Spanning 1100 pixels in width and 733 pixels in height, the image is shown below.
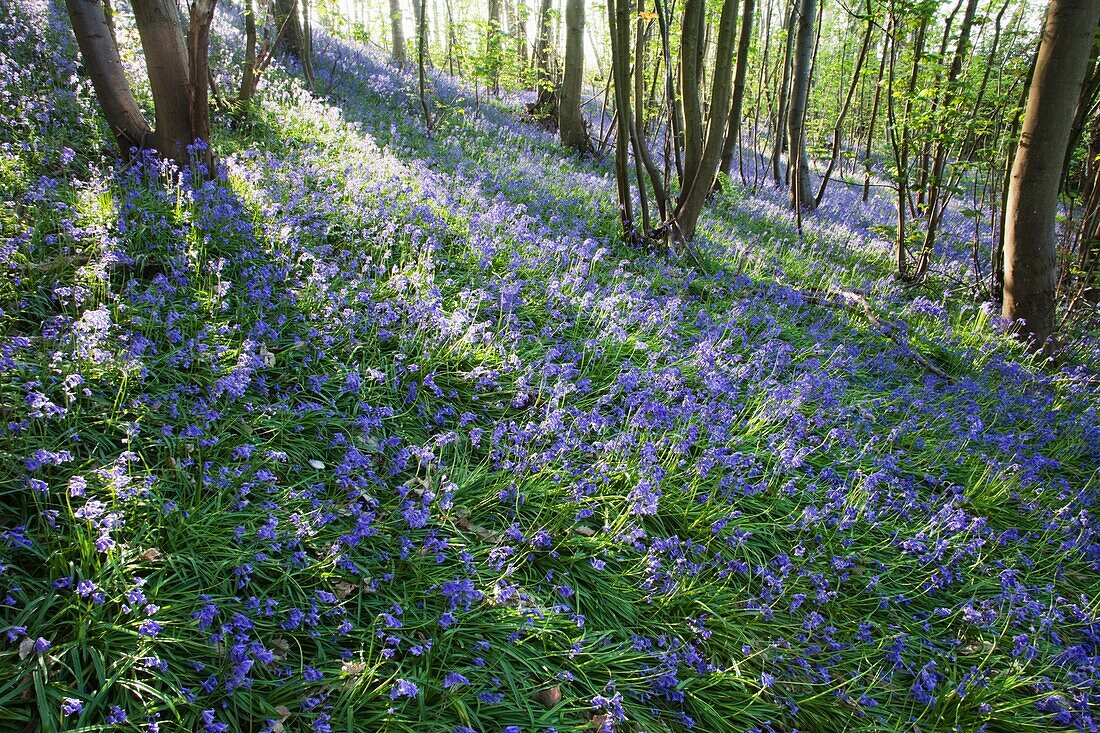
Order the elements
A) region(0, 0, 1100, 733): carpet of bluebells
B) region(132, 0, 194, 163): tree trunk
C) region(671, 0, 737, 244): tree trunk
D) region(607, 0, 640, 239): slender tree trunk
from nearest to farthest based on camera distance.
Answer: region(0, 0, 1100, 733): carpet of bluebells, region(132, 0, 194, 163): tree trunk, region(671, 0, 737, 244): tree trunk, region(607, 0, 640, 239): slender tree trunk

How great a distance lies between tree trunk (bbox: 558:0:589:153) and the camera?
11.0m

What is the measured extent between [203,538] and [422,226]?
3.48 m

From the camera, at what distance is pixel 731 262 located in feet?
23.7

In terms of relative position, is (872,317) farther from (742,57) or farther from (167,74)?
(167,74)

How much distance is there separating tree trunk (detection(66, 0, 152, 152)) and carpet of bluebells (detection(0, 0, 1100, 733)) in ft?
1.10

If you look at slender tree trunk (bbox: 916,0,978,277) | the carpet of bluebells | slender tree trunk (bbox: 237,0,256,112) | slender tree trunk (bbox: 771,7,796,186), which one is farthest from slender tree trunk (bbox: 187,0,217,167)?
slender tree trunk (bbox: 771,7,796,186)

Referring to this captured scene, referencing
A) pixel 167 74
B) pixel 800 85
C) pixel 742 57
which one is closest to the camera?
pixel 167 74

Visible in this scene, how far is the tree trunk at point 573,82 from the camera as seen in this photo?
1098 cm

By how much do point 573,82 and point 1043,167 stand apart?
7789 mm

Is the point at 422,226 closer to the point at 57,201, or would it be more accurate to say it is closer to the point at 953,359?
the point at 57,201

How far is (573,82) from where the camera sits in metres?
11.4

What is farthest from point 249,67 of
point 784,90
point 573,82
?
point 784,90

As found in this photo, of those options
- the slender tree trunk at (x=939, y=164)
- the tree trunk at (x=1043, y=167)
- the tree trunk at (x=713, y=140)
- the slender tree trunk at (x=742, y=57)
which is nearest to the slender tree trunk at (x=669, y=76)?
the tree trunk at (x=713, y=140)

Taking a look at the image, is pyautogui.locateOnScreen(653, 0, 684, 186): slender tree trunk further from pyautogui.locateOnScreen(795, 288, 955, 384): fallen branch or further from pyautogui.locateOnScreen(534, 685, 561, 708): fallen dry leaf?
pyautogui.locateOnScreen(534, 685, 561, 708): fallen dry leaf
